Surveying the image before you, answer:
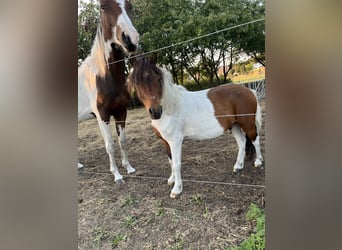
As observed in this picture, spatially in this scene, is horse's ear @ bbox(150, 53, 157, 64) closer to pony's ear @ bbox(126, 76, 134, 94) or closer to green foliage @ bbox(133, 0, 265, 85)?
green foliage @ bbox(133, 0, 265, 85)

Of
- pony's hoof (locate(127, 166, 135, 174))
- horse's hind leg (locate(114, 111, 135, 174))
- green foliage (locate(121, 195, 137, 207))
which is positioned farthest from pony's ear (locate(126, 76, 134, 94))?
green foliage (locate(121, 195, 137, 207))

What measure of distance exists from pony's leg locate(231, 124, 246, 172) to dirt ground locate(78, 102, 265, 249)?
0.02 meters

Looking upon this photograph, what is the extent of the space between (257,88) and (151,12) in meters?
0.58

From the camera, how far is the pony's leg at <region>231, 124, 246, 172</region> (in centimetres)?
124

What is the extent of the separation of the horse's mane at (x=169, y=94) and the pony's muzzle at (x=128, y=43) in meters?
0.20

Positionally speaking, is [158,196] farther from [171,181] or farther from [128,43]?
[128,43]

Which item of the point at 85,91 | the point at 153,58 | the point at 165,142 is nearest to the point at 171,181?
the point at 165,142

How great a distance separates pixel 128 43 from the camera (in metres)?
1.47
